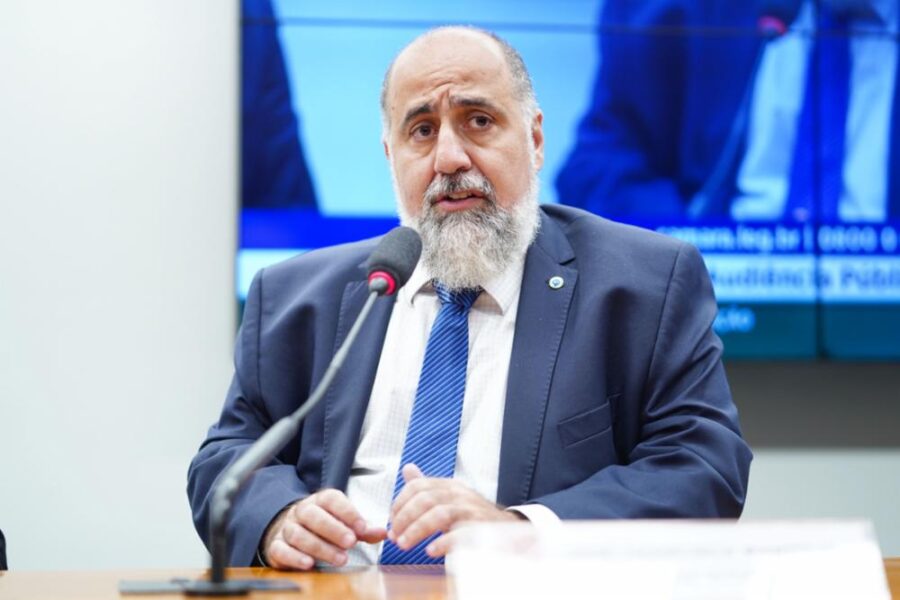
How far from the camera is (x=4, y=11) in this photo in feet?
11.4

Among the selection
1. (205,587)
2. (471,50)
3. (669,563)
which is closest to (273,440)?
(205,587)

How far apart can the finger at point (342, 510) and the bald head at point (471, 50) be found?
0.91 meters

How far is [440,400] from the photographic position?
2.12 m

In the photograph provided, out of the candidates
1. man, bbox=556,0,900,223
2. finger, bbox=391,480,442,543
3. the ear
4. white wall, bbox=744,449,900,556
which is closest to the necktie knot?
the ear

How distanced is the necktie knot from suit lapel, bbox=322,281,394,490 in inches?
4.4

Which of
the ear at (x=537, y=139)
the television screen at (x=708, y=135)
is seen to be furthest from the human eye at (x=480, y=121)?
the television screen at (x=708, y=135)

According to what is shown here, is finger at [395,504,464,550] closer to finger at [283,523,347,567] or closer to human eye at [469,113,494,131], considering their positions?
finger at [283,523,347,567]

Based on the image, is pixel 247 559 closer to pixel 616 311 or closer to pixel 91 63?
pixel 616 311

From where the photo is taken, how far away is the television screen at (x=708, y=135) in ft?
11.2

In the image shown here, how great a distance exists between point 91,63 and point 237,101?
0.46 metres

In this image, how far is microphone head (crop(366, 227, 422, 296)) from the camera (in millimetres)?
1677

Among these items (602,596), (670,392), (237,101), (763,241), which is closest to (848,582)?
(602,596)

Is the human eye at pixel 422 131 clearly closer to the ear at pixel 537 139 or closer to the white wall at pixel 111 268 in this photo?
the ear at pixel 537 139

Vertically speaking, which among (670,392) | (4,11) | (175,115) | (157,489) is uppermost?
(4,11)
